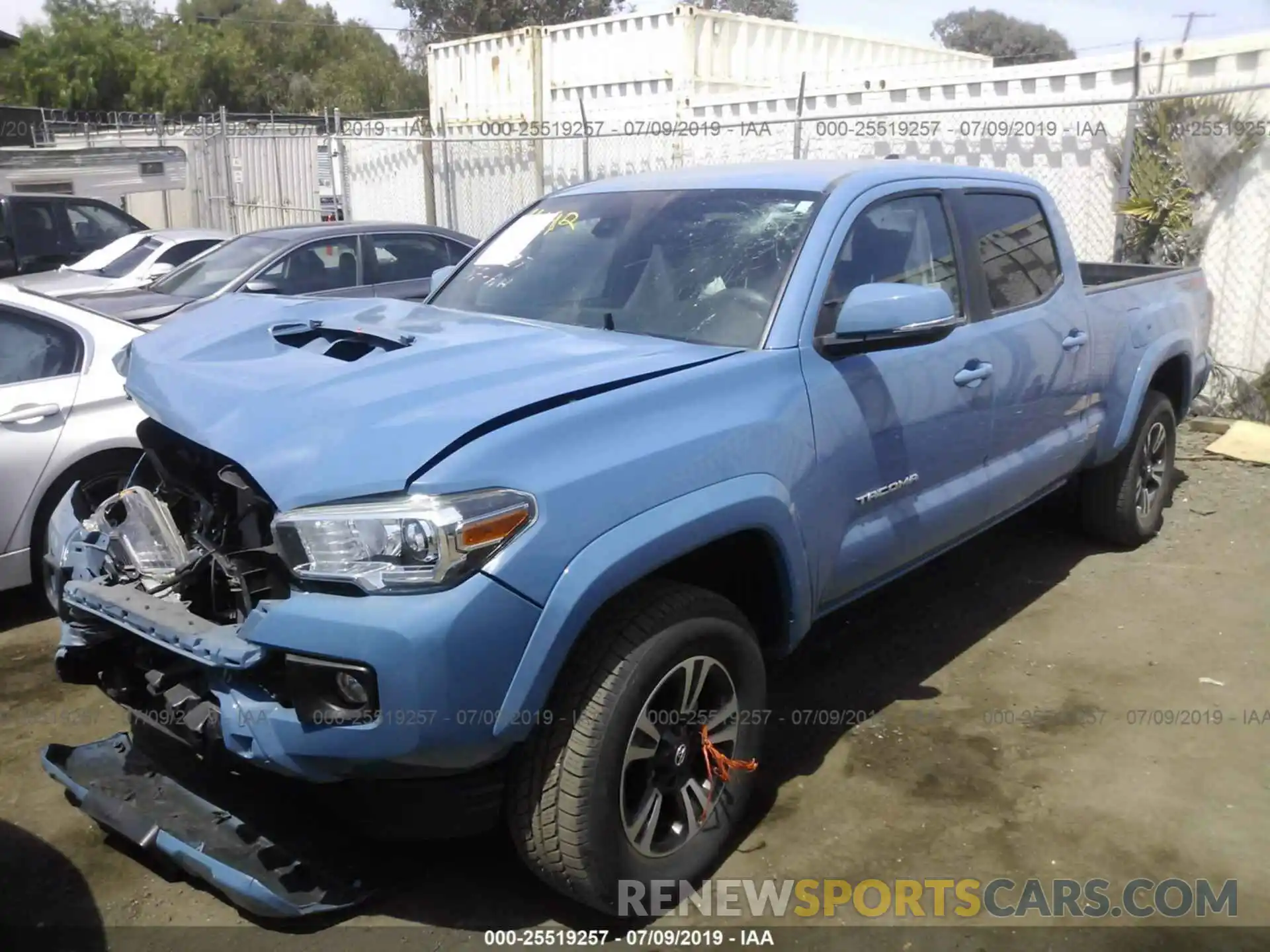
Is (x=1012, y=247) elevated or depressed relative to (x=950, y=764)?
elevated

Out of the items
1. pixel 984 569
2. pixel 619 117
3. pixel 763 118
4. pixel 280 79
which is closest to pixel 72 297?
pixel 984 569

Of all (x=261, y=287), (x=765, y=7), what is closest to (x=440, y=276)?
(x=261, y=287)

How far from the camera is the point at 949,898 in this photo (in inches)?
125

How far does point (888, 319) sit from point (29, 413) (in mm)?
3581

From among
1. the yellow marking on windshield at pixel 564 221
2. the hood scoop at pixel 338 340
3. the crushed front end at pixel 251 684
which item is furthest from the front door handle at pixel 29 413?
the yellow marking on windshield at pixel 564 221

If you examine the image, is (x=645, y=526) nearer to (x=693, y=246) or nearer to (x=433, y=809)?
(x=433, y=809)

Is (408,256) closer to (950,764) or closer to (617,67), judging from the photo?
(950,764)

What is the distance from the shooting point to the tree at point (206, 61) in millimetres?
41125

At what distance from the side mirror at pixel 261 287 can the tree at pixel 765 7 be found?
41593mm

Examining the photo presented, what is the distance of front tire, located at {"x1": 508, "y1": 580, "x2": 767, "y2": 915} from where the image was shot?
8.99ft

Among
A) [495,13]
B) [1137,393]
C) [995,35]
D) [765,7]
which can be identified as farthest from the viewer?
[995,35]

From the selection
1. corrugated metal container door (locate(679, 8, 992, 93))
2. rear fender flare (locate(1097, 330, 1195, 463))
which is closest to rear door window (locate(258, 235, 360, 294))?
rear fender flare (locate(1097, 330, 1195, 463))

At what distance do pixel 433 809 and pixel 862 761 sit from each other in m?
1.73

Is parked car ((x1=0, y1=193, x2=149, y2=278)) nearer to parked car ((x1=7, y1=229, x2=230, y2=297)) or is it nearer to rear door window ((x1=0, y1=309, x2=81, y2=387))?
parked car ((x1=7, y1=229, x2=230, y2=297))
